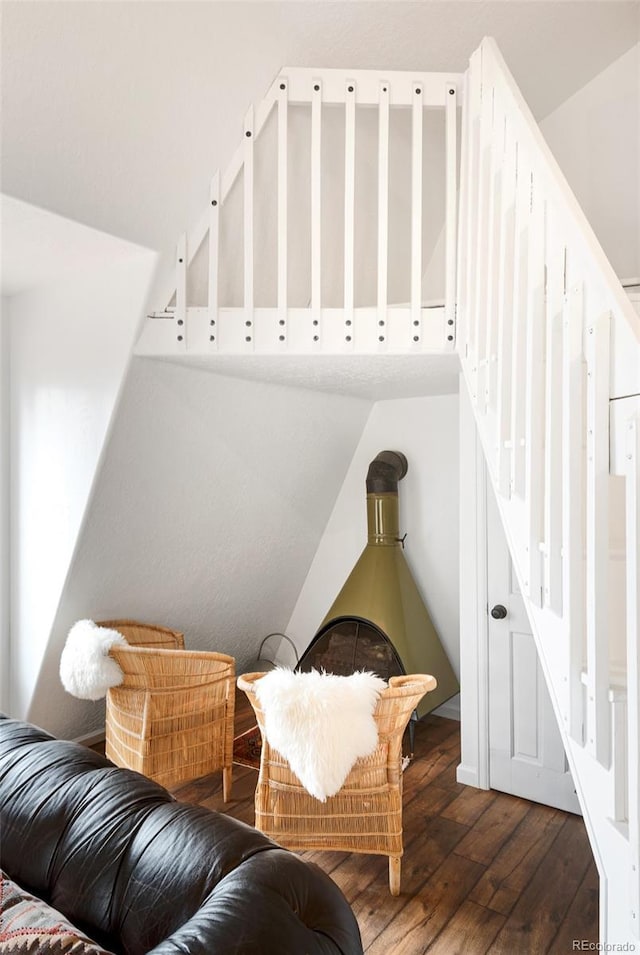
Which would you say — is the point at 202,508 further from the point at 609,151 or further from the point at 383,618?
the point at 609,151

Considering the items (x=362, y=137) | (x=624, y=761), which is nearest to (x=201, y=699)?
(x=624, y=761)

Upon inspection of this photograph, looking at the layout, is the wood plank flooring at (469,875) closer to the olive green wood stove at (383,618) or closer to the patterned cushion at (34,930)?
the olive green wood stove at (383,618)

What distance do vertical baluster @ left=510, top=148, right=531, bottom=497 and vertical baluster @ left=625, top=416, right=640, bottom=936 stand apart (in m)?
0.52

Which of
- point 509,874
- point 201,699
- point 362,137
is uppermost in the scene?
point 362,137

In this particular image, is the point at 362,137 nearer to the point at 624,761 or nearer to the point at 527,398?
the point at 527,398

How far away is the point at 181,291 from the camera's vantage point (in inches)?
93.1

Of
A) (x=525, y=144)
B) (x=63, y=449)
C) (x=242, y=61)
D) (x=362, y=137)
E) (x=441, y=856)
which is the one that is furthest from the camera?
(x=362, y=137)

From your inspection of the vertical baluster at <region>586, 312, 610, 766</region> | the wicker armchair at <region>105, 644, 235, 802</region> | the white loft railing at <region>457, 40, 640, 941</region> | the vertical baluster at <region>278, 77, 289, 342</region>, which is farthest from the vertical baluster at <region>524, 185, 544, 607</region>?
the wicker armchair at <region>105, 644, 235, 802</region>

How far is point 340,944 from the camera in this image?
41.0 inches

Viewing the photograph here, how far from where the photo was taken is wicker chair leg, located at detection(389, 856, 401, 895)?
2.00m

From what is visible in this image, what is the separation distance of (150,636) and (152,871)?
77.9 inches

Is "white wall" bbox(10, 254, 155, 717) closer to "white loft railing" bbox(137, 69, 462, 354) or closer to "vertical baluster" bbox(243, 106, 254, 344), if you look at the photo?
"white loft railing" bbox(137, 69, 462, 354)

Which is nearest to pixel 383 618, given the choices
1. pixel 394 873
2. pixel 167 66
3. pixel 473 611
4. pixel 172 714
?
pixel 473 611

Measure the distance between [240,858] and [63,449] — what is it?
206 centimetres
